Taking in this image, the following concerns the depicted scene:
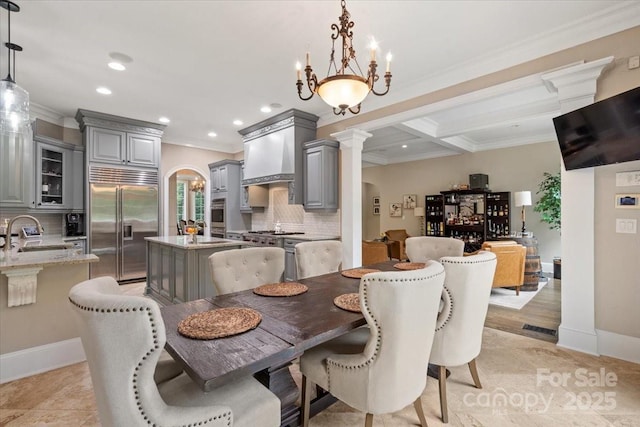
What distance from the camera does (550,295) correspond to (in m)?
4.48

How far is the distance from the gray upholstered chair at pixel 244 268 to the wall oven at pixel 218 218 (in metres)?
4.23

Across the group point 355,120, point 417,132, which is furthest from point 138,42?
point 417,132

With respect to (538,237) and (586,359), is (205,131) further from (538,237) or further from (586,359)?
(538,237)

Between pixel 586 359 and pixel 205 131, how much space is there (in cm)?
651

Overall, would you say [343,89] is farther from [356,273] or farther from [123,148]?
[123,148]

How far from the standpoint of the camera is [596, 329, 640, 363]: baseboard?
8.00ft

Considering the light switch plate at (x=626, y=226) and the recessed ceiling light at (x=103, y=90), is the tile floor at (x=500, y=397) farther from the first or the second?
the recessed ceiling light at (x=103, y=90)

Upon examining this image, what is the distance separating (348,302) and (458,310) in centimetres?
68

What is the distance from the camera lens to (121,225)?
5.11m

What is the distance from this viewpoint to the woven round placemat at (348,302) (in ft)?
5.32

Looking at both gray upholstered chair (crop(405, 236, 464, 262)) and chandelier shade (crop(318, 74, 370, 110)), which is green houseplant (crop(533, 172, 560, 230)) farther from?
chandelier shade (crop(318, 74, 370, 110))

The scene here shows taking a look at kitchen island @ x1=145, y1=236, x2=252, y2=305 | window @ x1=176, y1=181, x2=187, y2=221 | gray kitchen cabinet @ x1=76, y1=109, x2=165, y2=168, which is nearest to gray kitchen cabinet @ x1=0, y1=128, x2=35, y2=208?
gray kitchen cabinet @ x1=76, y1=109, x2=165, y2=168

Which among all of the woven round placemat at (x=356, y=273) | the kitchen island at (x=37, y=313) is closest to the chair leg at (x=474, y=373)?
the woven round placemat at (x=356, y=273)

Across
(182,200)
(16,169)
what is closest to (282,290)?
(16,169)
